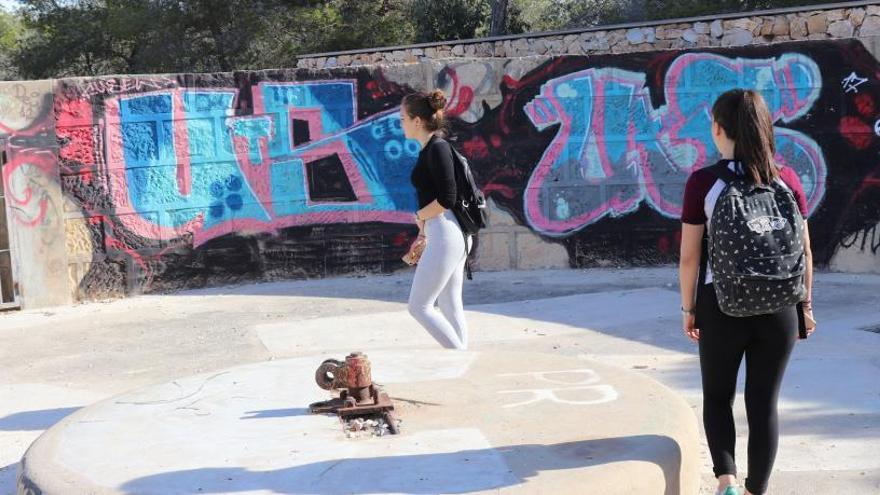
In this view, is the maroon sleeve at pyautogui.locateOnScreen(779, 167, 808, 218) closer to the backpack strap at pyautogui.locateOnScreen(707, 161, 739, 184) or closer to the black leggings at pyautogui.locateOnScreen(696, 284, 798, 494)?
the backpack strap at pyautogui.locateOnScreen(707, 161, 739, 184)

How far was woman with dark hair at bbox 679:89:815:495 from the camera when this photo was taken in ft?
11.3

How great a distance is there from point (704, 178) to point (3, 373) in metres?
5.25

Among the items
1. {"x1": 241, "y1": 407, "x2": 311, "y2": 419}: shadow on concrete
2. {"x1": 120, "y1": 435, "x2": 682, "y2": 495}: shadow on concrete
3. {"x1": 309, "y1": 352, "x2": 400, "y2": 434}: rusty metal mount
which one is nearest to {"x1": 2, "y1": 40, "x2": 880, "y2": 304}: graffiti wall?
{"x1": 241, "y1": 407, "x2": 311, "y2": 419}: shadow on concrete

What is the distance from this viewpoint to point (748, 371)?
366 centimetres

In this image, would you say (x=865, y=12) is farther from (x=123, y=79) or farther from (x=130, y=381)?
(x=130, y=381)

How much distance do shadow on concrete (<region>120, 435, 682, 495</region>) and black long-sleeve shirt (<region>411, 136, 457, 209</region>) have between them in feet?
6.05

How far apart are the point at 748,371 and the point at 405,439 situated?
127 centimetres

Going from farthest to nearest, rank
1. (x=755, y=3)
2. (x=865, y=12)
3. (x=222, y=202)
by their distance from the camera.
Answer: (x=755, y=3), (x=865, y=12), (x=222, y=202)

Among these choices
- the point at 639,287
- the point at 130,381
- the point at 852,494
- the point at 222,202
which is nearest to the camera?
the point at 852,494

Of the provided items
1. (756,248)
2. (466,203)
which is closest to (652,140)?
(466,203)

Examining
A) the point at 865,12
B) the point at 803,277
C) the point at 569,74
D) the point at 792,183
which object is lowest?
the point at 803,277

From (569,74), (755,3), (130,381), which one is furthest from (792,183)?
(755,3)

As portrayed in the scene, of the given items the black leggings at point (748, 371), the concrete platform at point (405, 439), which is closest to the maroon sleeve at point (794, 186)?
the black leggings at point (748, 371)

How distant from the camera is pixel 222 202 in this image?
31.7ft
